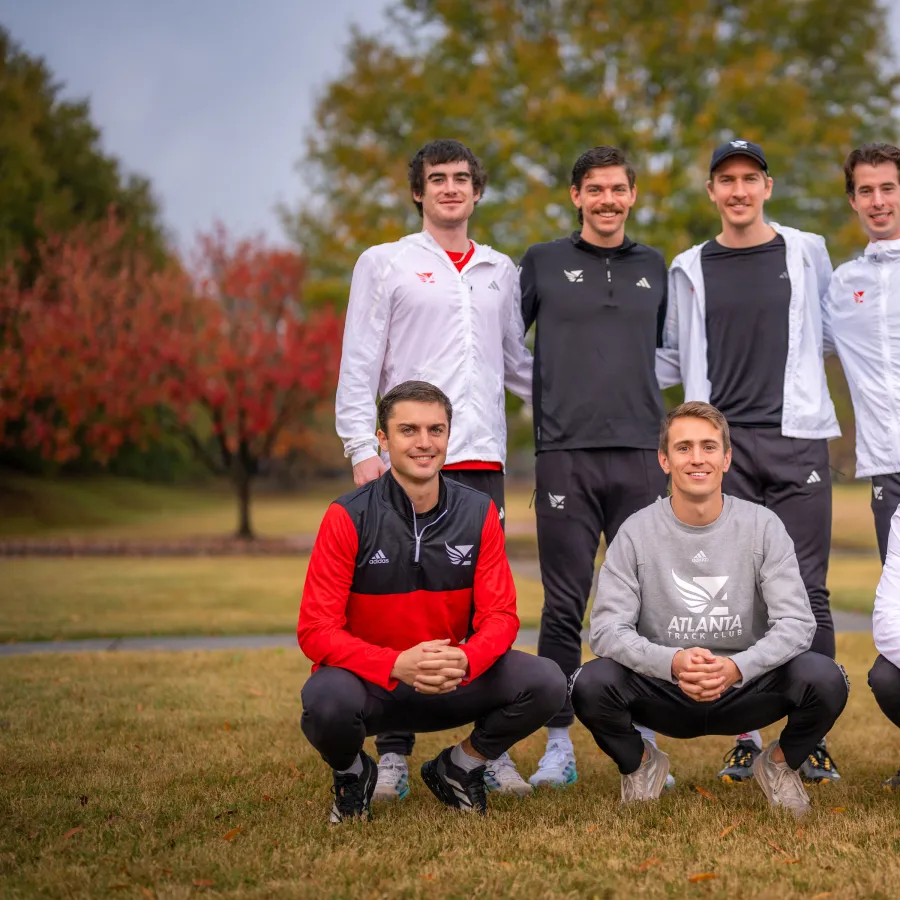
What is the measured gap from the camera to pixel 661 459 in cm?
378

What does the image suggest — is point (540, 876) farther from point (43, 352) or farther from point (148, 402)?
point (43, 352)

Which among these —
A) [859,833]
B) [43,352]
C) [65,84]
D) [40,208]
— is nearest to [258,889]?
[859,833]

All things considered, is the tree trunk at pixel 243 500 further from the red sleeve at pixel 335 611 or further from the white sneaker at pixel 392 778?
the red sleeve at pixel 335 611

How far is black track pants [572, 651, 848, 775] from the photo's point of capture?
3447 mm

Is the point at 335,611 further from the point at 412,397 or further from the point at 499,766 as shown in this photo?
the point at 499,766

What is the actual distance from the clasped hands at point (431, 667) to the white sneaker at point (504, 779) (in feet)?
2.33

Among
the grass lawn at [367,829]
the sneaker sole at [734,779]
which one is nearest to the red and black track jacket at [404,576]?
the grass lawn at [367,829]

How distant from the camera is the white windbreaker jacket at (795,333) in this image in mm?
4242

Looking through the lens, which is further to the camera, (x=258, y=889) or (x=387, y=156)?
(x=387, y=156)

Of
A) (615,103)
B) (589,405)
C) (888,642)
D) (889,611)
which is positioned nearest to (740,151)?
(589,405)

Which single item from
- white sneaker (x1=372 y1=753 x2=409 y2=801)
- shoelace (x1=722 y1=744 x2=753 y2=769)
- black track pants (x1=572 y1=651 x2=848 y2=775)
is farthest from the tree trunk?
black track pants (x1=572 y1=651 x2=848 y2=775)

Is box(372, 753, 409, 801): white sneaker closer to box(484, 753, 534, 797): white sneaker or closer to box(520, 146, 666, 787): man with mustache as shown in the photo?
box(484, 753, 534, 797): white sneaker

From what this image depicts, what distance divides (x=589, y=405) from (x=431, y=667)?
1.44 m

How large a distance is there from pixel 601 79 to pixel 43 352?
12125 millimetres
